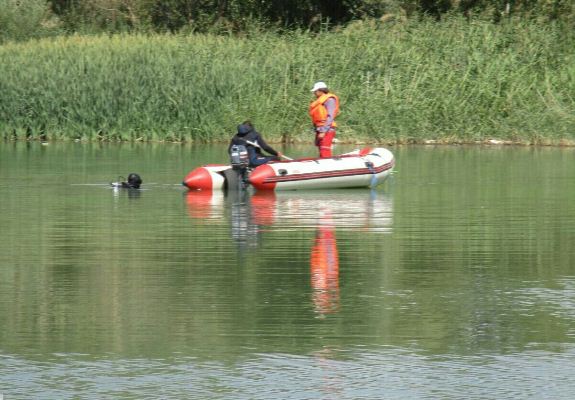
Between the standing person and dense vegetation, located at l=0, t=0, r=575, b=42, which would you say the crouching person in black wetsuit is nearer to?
the standing person

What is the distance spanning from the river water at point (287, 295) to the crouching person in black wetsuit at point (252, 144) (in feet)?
3.15

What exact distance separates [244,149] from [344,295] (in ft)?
35.9

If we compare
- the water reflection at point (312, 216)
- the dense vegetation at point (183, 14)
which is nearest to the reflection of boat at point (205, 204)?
the water reflection at point (312, 216)

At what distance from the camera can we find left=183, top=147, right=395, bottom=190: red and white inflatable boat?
75.9 ft

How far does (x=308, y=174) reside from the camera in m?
23.2

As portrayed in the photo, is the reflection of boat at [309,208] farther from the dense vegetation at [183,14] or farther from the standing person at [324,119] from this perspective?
the dense vegetation at [183,14]

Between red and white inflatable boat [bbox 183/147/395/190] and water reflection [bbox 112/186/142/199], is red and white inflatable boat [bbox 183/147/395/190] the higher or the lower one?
the higher one

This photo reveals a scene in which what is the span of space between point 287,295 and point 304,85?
2377 centimetres

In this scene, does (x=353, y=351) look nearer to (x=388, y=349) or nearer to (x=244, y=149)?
(x=388, y=349)

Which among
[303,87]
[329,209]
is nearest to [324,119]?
[329,209]

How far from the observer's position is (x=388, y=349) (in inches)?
403

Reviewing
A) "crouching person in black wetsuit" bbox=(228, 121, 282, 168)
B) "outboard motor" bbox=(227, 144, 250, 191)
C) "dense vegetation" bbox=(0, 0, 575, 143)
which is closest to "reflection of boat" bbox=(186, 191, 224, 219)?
"outboard motor" bbox=(227, 144, 250, 191)

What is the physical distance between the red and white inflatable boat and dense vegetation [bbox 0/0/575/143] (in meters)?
10.7

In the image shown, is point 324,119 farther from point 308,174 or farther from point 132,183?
point 132,183
